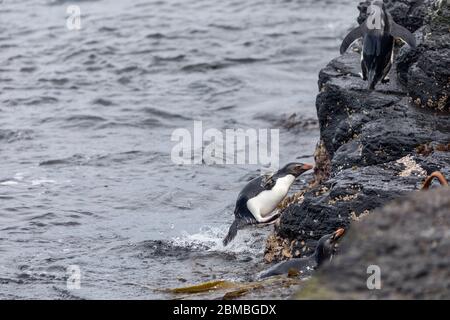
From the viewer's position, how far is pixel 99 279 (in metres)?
7.65

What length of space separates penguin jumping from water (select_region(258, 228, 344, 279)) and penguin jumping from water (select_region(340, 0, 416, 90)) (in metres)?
2.07

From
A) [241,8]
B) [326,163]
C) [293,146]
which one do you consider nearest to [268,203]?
[326,163]

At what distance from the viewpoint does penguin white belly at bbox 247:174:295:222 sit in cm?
858

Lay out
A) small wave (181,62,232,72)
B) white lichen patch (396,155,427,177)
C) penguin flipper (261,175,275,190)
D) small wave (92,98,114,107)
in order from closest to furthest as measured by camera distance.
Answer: white lichen patch (396,155,427,177) → penguin flipper (261,175,275,190) → small wave (92,98,114,107) → small wave (181,62,232,72)

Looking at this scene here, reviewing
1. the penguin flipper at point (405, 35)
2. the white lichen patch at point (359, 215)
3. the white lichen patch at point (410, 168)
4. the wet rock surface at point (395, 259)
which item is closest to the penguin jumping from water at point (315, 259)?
the white lichen patch at point (359, 215)

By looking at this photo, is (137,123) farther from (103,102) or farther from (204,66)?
(204,66)

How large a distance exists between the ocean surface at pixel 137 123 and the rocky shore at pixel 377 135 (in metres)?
0.72

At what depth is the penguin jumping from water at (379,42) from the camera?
8.08 metres

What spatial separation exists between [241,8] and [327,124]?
10.7 m

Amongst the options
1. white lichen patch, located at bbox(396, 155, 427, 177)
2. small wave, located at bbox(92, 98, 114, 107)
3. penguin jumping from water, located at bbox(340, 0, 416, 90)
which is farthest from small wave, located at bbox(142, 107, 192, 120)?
white lichen patch, located at bbox(396, 155, 427, 177)

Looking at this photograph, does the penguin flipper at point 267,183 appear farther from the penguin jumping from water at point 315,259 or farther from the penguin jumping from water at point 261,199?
the penguin jumping from water at point 315,259

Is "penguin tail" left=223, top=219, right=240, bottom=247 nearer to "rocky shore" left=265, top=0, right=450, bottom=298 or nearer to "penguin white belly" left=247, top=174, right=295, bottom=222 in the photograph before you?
"penguin white belly" left=247, top=174, right=295, bottom=222

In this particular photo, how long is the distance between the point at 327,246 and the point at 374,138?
142 cm

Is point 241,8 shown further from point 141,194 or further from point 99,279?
point 99,279
